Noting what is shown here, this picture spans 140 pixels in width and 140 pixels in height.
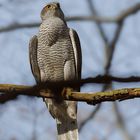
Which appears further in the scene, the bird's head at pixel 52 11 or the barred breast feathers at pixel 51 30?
the bird's head at pixel 52 11

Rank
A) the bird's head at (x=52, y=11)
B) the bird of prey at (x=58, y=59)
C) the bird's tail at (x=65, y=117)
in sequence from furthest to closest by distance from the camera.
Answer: the bird's head at (x=52, y=11) < the bird of prey at (x=58, y=59) < the bird's tail at (x=65, y=117)

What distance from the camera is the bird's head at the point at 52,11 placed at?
12.4ft

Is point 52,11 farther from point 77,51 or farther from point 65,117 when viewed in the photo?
point 65,117

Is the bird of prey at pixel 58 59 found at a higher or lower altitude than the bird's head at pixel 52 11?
lower

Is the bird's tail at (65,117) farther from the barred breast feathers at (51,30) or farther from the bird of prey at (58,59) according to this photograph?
the barred breast feathers at (51,30)

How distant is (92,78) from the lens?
78 cm

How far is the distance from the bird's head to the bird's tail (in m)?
0.95

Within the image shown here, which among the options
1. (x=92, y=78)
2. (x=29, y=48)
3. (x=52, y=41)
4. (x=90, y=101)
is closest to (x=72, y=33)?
(x=52, y=41)

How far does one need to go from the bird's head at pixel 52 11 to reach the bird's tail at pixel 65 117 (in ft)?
3.11

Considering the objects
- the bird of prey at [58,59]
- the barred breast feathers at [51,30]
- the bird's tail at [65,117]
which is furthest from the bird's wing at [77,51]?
the bird's tail at [65,117]

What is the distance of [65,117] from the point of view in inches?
130

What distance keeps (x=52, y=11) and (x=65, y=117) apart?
47.5 inches

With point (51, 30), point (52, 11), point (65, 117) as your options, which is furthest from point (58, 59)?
point (52, 11)

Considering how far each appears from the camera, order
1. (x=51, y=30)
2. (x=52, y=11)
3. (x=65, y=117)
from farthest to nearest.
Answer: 1. (x=52, y=11)
2. (x=51, y=30)
3. (x=65, y=117)
